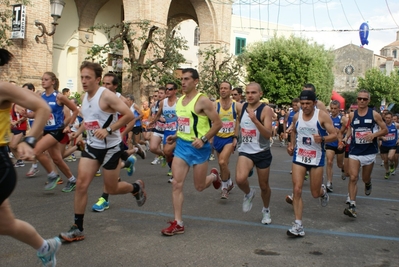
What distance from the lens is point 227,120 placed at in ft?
27.4

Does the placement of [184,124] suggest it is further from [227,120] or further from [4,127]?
[4,127]

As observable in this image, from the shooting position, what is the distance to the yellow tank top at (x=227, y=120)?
26.9 feet

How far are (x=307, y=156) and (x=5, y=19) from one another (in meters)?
13.7

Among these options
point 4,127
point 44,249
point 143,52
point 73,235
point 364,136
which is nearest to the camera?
point 4,127

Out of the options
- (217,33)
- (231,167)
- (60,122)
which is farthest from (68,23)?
(60,122)

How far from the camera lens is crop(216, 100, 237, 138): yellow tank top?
8203 millimetres

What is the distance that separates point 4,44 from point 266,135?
1396cm

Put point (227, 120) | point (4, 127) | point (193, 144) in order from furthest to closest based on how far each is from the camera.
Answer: point (227, 120) → point (193, 144) → point (4, 127)

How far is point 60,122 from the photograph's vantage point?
7.82 meters

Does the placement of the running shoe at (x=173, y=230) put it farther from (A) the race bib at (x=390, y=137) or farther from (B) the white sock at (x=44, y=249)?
(A) the race bib at (x=390, y=137)

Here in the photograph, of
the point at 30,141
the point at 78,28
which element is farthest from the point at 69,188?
the point at 78,28

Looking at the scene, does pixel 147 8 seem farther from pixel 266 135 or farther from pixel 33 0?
pixel 266 135

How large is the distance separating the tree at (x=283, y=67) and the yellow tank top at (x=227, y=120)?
2849 centimetres

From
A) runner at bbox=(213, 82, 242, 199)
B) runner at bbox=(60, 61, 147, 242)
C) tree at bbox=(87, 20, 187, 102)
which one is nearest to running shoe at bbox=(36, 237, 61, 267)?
runner at bbox=(60, 61, 147, 242)
